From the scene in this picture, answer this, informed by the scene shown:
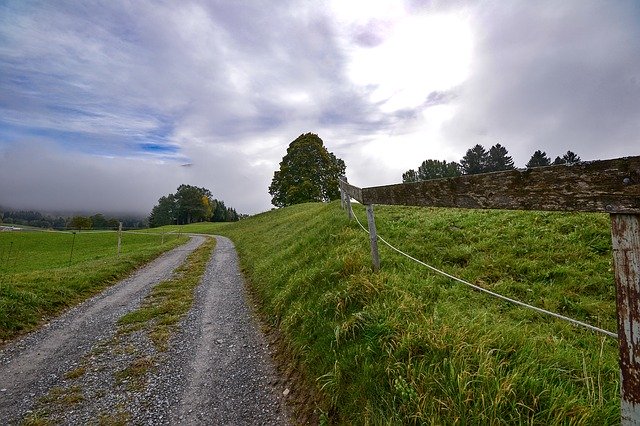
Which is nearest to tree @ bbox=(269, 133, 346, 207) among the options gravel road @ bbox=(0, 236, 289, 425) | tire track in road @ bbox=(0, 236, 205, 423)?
tire track in road @ bbox=(0, 236, 205, 423)

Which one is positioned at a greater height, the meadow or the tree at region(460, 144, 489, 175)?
the tree at region(460, 144, 489, 175)

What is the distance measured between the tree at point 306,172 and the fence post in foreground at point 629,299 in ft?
146

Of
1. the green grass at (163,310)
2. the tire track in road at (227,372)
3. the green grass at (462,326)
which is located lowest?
the tire track in road at (227,372)

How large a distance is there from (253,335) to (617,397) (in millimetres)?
5723

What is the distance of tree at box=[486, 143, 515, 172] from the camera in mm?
91744

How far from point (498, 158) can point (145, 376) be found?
4196 inches

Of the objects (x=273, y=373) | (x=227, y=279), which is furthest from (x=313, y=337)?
(x=227, y=279)

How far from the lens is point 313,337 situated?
16.6ft

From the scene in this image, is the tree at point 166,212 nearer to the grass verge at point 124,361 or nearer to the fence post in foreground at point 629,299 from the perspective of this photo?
the grass verge at point 124,361

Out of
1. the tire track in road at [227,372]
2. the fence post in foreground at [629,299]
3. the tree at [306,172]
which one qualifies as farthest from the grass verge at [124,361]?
the tree at [306,172]

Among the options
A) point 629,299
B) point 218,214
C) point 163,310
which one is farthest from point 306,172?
point 218,214

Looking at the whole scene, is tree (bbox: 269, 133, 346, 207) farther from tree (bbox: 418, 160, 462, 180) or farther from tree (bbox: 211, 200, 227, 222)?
tree (bbox: 211, 200, 227, 222)

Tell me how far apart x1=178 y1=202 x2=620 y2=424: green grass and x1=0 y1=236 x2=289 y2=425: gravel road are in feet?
2.67

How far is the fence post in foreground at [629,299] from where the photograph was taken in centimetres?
173
